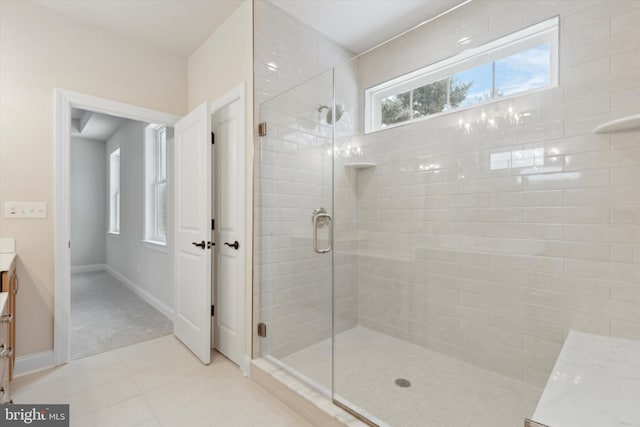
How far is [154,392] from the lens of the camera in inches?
78.0

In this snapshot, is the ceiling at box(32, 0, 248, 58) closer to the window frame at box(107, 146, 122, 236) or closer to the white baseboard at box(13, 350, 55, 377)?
the white baseboard at box(13, 350, 55, 377)

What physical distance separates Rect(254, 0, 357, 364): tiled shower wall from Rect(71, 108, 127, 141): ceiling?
374cm

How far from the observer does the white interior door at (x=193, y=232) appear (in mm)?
2371

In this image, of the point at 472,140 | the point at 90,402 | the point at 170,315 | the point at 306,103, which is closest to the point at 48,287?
the point at 90,402

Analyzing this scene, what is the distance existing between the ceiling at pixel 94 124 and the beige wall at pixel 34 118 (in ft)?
8.50

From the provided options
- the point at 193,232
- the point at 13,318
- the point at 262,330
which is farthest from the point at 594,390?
the point at 13,318

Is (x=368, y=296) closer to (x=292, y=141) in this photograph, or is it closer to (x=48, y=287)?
(x=292, y=141)

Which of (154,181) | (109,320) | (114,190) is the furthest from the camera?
(114,190)

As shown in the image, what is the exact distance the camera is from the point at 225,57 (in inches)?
99.2

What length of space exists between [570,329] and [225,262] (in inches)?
93.7

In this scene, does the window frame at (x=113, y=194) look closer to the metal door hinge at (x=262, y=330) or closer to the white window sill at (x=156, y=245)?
the white window sill at (x=156, y=245)

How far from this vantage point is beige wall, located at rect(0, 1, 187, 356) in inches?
85.8

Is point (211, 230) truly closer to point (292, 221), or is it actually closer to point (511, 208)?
point (292, 221)

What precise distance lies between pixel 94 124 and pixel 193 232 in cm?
408
